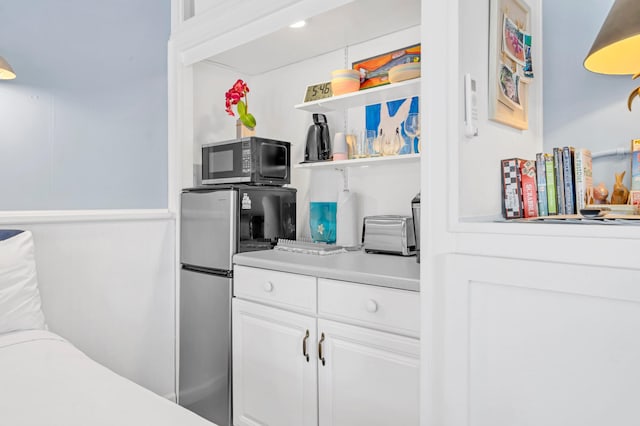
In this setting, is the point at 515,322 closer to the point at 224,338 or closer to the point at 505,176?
the point at 505,176

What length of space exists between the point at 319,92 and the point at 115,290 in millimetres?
1546

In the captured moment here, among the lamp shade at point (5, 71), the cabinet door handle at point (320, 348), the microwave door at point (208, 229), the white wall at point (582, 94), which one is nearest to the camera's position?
the white wall at point (582, 94)

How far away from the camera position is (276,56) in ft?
8.42

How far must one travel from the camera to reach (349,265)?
69.0 inches

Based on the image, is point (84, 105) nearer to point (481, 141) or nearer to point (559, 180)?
point (481, 141)

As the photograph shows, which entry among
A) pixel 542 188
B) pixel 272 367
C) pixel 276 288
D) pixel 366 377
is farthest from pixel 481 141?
pixel 272 367

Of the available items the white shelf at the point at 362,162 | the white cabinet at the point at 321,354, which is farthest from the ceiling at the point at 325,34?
the white cabinet at the point at 321,354

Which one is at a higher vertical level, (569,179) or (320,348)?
(569,179)

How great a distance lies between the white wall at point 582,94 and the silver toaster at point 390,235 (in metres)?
0.67

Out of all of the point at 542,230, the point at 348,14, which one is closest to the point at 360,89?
the point at 348,14

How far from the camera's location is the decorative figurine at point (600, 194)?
1.56m

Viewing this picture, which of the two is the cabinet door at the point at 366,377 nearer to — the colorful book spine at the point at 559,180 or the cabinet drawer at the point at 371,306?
the cabinet drawer at the point at 371,306

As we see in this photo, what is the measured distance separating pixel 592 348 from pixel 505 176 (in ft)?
2.22

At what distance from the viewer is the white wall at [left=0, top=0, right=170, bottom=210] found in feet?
6.75
